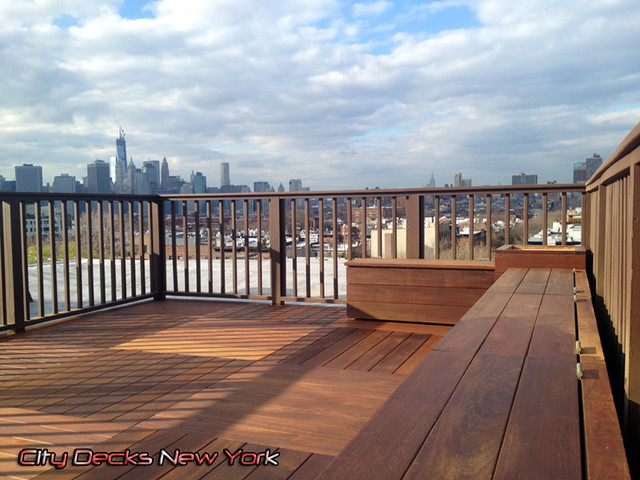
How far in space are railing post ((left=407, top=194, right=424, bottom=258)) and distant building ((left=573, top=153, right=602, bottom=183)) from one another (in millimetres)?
1189

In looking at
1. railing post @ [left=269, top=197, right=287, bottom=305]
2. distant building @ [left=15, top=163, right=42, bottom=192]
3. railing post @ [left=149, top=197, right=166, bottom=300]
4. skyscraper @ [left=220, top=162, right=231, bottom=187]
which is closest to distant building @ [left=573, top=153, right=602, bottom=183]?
railing post @ [left=269, top=197, right=287, bottom=305]

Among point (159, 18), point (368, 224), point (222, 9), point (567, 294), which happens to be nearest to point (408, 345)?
point (567, 294)

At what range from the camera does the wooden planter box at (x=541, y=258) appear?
3.08 metres

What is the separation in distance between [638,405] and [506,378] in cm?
37

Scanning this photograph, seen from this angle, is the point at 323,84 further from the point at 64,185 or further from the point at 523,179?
the point at 523,179

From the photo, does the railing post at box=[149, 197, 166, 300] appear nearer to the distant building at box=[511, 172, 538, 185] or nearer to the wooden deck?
the wooden deck

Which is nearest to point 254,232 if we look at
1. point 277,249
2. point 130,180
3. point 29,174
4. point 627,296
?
point 277,249

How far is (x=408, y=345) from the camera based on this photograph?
3.03m

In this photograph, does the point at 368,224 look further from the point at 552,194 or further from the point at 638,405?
the point at 638,405

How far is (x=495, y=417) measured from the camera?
0.95 meters

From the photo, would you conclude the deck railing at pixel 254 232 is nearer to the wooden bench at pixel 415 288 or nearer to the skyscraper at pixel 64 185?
the skyscraper at pixel 64 185

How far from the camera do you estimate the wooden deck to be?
1.70 metres

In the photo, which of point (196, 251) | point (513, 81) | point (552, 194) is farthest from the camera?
point (513, 81)

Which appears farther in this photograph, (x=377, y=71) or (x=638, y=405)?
(x=377, y=71)
